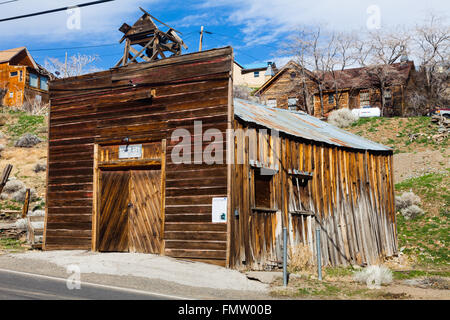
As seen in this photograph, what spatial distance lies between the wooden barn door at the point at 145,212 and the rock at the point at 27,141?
2541 centimetres

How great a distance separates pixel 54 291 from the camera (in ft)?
24.4

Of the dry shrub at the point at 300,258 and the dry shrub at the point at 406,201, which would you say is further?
the dry shrub at the point at 406,201

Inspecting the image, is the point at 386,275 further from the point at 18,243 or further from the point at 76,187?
the point at 18,243

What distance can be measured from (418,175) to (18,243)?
22.6 meters

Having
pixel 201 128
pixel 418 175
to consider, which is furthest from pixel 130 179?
pixel 418 175

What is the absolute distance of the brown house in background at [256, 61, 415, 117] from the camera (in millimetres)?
44250

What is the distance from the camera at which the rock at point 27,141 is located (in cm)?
3525

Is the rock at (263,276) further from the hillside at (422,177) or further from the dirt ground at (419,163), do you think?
the dirt ground at (419,163)

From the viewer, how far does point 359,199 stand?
17156 millimetres

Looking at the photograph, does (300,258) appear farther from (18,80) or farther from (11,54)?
(11,54)

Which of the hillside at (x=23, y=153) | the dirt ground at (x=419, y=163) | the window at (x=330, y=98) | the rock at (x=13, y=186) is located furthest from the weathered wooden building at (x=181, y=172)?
the window at (x=330, y=98)
